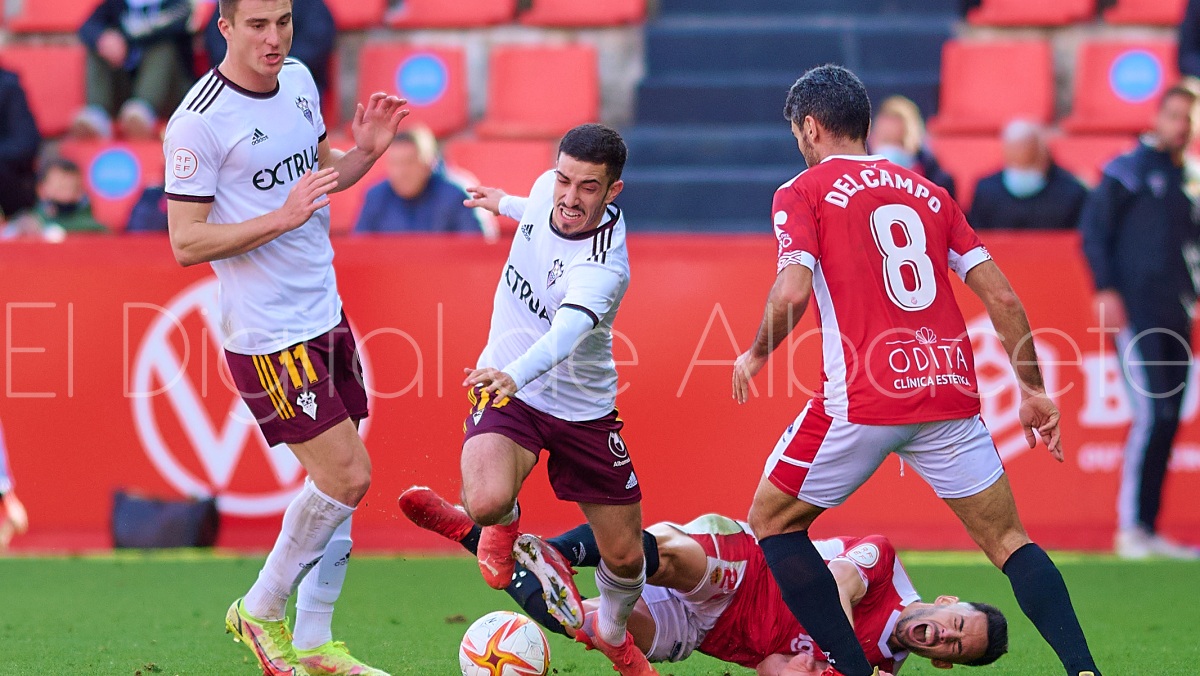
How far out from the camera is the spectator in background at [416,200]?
927 centimetres

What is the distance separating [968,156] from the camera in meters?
11.1

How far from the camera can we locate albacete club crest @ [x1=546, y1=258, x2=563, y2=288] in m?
5.18

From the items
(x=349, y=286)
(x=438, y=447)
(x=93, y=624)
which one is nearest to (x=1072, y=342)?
(x=438, y=447)

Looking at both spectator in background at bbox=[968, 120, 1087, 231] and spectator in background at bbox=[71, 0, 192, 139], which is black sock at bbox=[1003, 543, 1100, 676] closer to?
spectator in background at bbox=[968, 120, 1087, 231]

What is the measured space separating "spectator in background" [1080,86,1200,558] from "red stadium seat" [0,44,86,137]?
29.2 ft

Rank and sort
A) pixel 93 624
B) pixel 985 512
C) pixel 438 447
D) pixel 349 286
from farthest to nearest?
pixel 349 286 < pixel 438 447 < pixel 93 624 < pixel 985 512

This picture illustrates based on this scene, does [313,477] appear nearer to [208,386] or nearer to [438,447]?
[438,447]

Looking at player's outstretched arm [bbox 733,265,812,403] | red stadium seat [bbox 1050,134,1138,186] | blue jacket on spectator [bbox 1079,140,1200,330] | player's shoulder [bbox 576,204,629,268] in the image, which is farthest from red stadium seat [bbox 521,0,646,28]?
player's outstretched arm [bbox 733,265,812,403]

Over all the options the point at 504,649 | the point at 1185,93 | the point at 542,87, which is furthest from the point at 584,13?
the point at 504,649

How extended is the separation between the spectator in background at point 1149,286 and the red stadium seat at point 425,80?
574cm

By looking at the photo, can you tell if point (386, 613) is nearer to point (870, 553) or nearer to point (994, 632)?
point (870, 553)

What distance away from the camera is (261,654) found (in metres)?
5.14

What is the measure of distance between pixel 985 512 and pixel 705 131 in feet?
24.1

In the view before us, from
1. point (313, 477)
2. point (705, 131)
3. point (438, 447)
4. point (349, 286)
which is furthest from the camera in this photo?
point (705, 131)
